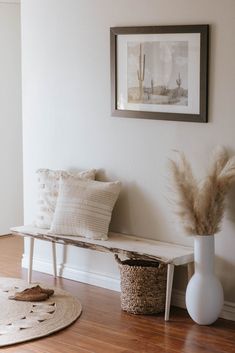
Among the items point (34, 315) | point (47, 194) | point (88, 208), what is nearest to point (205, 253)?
point (88, 208)

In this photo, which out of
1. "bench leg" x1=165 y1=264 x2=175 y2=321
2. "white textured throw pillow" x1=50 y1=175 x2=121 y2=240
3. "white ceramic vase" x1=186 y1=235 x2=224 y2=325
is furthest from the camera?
"white textured throw pillow" x1=50 y1=175 x2=121 y2=240

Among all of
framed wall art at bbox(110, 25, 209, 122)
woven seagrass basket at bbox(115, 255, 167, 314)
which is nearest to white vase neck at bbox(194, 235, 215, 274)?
woven seagrass basket at bbox(115, 255, 167, 314)

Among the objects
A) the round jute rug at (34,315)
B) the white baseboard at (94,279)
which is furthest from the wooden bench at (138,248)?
the round jute rug at (34,315)

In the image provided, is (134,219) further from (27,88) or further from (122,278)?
(27,88)

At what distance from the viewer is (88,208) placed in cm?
512

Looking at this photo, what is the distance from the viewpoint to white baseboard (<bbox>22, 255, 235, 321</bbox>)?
15.6 feet

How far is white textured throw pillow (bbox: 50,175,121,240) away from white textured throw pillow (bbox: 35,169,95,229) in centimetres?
25

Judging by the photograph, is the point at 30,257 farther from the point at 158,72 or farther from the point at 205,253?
the point at 158,72

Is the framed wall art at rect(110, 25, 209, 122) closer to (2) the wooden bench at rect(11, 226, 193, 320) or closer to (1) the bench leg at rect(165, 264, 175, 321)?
(2) the wooden bench at rect(11, 226, 193, 320)

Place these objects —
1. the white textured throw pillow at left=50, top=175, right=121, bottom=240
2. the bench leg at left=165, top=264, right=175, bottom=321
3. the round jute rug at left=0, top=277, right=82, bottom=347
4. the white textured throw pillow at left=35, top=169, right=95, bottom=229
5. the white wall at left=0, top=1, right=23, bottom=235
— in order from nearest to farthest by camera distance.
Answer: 1. the round jute rug at left=0, top=277, right=82, bottom=347
2. the bench leg at left=165, top=264, right=175, bottom=321
3. the white textured throw pillow at left=50, top=175, right=121, bottom=240
4. the white textured throw pillow at left=35, top=169, right=95, bottom=229
5. the white wall at left=0, top=1, right=23, bottom=235

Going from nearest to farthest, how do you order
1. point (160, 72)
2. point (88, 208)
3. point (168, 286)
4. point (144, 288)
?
point (168, 286) → point (144, 288) → point (160, 72) → point (88, 208)

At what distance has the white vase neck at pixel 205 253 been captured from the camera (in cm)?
456

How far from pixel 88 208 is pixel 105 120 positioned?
2.12 ft

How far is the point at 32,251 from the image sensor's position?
18.1 ft
